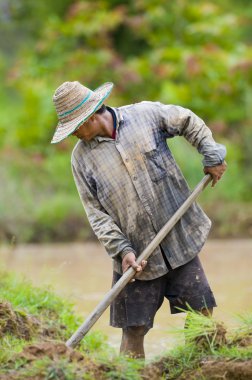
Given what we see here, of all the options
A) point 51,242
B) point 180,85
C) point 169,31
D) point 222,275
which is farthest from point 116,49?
point 222,275

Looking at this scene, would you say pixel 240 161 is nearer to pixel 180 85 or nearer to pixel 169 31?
pixel 180 85

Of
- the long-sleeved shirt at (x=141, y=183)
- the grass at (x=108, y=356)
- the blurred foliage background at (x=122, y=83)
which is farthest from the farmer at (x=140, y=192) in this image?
the blurred foliage background at (x=122, y=83)

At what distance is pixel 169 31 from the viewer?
17172 millimetres

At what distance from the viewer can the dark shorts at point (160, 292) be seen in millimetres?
5598

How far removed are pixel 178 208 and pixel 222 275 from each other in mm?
4443

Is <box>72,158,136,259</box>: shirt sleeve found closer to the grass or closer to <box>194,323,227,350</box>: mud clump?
the grass

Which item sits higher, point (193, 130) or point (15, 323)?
point (193, 130)

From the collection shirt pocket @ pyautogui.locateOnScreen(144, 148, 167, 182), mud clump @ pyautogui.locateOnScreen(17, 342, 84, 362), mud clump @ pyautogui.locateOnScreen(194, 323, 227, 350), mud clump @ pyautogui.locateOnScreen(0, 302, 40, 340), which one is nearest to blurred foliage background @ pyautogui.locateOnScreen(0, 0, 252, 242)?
mud clump @ pyautogui.locateOnScreen(0, 302, 40, 340)

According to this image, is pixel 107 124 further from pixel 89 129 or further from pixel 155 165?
pixel 155 165

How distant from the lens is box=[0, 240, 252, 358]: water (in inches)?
298

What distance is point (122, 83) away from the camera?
1588 cm

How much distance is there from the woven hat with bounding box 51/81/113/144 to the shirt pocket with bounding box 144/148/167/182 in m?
0.43

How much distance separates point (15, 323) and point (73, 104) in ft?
4.75

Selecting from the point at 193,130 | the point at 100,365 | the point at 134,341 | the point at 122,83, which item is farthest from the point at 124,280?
the point at 122,83
